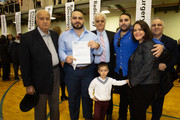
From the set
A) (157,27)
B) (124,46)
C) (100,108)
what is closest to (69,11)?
(124,46)

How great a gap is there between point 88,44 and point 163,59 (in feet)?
3.46

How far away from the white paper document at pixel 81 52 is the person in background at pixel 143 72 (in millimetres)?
628

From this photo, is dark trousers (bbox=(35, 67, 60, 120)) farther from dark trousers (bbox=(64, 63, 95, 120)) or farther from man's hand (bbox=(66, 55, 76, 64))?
man's hand (bbox=(66, 55, 76, 64))

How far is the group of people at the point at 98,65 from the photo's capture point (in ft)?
5.12

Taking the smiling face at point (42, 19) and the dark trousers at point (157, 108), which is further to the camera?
the dark trousers at point (157, 108)

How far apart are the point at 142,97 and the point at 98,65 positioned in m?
0.75

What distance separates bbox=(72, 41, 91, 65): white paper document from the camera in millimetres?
1731

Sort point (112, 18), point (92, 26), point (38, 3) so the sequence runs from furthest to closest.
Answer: point (112, 18)
point (38, 3)
point (92, 26)

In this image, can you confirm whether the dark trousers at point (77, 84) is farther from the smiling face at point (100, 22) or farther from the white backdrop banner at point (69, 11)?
the white backdrop banner at point (69, 11)

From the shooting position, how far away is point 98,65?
1.92 meters

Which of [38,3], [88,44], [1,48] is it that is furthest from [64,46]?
[38,3]

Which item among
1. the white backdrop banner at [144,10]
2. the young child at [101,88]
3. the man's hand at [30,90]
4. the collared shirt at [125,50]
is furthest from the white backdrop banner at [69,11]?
the man's hand at [30,90]

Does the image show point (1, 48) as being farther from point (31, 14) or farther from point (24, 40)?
point (24, 40)

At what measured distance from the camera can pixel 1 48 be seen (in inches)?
206
